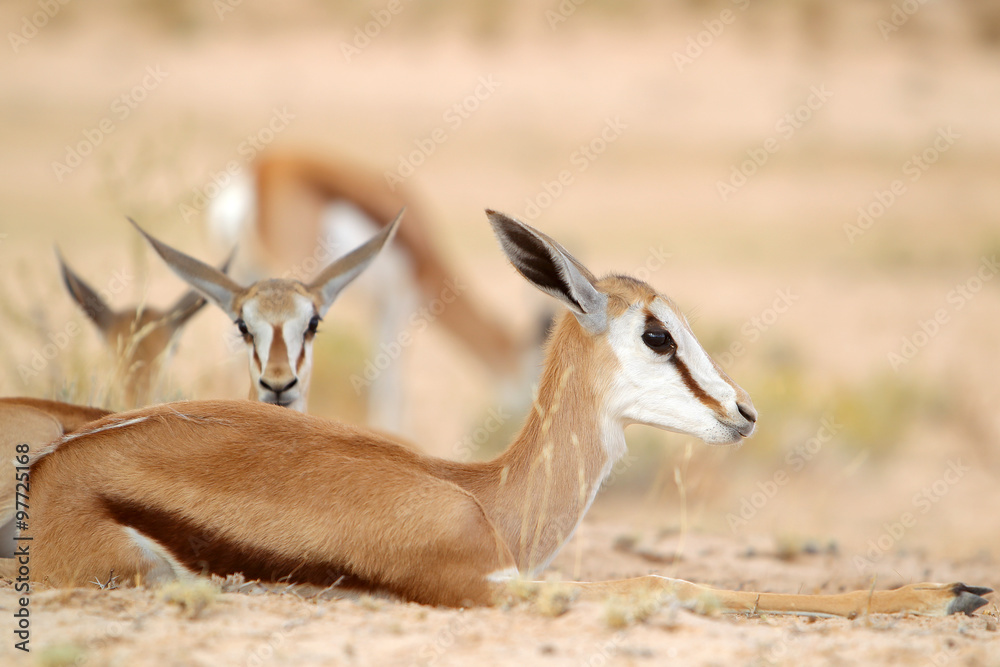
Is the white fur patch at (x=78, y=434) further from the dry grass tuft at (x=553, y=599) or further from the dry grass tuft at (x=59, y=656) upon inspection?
the dry grass tuft at (x=553, y=599)

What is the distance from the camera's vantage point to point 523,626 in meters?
3.81

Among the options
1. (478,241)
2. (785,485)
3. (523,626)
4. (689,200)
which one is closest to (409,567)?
(523,626)

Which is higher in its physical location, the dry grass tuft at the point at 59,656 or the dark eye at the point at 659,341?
the dark eye at the point at 659,341

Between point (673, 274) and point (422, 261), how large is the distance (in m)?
8.04

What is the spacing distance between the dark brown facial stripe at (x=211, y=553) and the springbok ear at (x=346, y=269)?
2581mm

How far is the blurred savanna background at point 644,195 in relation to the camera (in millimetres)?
9992

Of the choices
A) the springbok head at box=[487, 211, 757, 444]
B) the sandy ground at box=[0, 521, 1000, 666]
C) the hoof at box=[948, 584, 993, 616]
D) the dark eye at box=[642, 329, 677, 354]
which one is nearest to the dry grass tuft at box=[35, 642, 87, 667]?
the sandy ground at box=[0, 521, 1000, 666]

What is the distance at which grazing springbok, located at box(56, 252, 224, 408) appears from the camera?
6.52 m

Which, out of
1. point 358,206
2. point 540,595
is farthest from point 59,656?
point 358,206

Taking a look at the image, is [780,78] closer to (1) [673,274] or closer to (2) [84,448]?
(1) [673,274]

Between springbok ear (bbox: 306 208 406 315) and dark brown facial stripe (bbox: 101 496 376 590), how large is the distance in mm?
2581

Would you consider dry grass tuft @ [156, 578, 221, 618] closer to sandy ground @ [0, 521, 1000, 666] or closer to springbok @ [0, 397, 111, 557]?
sandy ground @ [0, 521, 1000, 666]

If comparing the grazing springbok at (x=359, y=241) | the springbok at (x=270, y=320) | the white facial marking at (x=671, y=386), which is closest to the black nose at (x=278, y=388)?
the springbok at (x=270, y=320)

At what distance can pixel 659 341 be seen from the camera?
4582 mm
